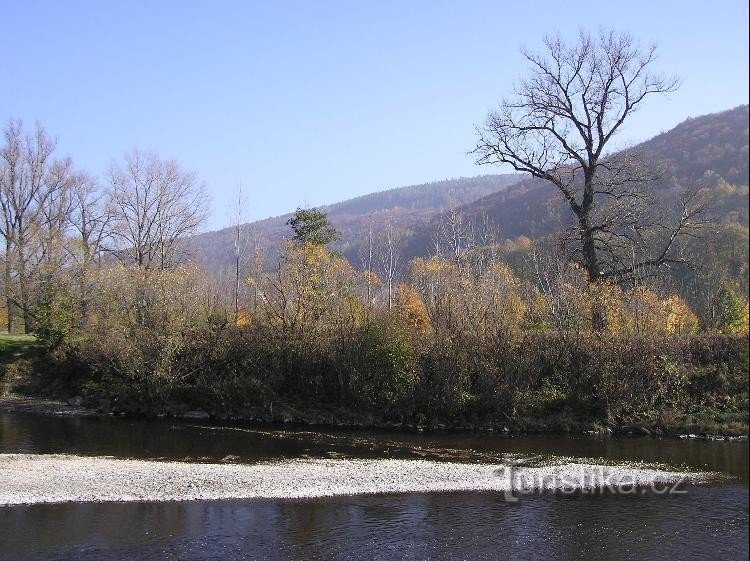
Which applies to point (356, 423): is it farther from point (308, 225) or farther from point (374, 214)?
point (374, 214)

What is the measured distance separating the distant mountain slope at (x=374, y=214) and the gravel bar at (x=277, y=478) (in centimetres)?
3093

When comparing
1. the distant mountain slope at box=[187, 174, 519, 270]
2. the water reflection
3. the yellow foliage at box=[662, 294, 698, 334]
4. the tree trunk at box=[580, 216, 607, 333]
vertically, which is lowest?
the water reflection

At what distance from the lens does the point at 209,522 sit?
1420 cm

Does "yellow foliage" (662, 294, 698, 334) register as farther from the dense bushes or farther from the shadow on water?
the shadow on water

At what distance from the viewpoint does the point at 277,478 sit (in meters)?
18.2

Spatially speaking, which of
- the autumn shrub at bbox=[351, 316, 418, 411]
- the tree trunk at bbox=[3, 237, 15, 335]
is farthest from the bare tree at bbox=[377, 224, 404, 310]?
the tree trunk at bbox=[3, 237, 15, 335]

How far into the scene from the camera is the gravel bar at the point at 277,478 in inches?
641

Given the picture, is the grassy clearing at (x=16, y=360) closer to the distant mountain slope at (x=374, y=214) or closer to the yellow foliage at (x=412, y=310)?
the distant mountain slope at (x=374, y=214)

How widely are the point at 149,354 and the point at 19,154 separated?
32496mm

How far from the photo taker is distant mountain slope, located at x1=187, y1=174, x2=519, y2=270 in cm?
6309

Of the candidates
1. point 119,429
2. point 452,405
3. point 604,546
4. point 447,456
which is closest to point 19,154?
point 119,429

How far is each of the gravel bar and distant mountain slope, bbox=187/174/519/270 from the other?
30929mm

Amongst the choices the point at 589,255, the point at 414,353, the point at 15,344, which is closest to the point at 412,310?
the point at 414,353

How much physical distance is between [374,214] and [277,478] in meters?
85.5
